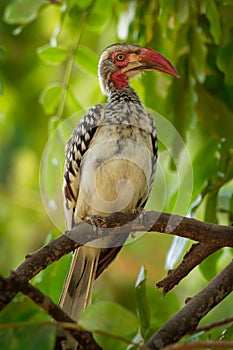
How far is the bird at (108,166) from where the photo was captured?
3.11 metres

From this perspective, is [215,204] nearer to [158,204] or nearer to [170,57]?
[158,204]

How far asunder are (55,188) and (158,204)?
0.44 m

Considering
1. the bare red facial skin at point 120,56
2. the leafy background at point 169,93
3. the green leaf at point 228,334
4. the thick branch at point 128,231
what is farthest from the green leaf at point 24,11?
the green leaf at point 228,334

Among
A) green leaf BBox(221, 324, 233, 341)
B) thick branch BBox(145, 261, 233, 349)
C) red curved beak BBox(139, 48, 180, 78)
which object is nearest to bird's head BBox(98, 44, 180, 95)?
red curved beak BBox(139, 48, 180, 78)

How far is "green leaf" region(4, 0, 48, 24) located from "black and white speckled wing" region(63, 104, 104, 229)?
0.55 metres

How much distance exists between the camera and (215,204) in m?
3.19

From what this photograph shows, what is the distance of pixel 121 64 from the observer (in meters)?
3.55

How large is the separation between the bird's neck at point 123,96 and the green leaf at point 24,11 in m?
0.46

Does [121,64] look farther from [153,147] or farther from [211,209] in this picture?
[211,209]

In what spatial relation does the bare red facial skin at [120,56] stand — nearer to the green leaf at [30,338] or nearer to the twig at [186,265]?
the twig at [186,265]

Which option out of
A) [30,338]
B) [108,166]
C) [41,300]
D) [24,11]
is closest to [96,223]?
[108,166]

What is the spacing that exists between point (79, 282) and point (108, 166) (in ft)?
1.50

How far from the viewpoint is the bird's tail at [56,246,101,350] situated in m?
2.83

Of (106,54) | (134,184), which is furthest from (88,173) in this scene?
(106,54)
